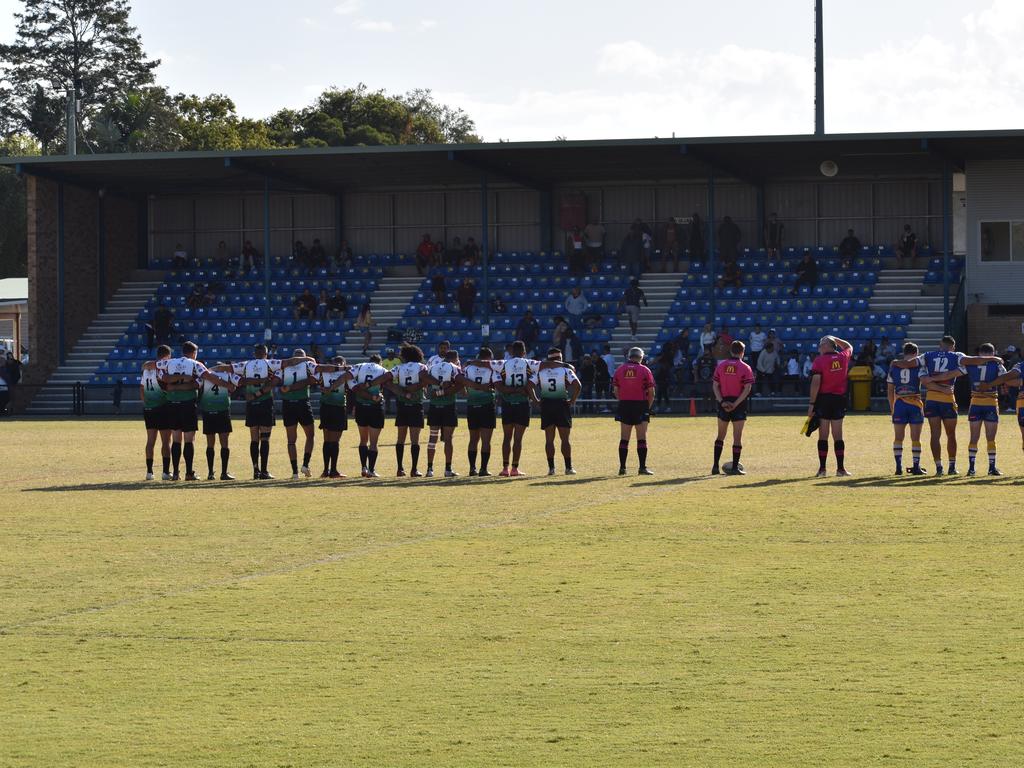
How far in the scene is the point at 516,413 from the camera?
2403cm

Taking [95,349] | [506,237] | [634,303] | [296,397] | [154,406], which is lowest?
[154,406]

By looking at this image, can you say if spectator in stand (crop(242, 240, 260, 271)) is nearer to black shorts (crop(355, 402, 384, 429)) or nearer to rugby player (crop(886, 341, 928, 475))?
black shorts (crop(355, 402, 384, 429))

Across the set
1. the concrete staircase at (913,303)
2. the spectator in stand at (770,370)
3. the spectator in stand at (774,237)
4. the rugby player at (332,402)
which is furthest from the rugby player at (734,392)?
the spectator in stand at (774,237)

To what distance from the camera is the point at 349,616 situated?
11.8 metres

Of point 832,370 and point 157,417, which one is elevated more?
point 832,370

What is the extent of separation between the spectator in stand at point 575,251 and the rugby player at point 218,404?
91.7 feet

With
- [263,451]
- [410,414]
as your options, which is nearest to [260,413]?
[263,451]

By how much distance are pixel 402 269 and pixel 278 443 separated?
861 inches

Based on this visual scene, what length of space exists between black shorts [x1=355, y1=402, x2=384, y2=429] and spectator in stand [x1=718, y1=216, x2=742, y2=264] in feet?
89.6

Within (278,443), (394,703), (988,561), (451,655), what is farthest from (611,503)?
(278,443)

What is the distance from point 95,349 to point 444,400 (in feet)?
103

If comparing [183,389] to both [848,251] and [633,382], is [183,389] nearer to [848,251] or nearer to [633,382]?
[633,382]

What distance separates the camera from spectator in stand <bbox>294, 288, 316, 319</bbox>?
5172 centimetres

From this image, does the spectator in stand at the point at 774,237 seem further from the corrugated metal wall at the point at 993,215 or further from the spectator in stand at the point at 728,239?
the corrugated metal wall at the point at 993,215
